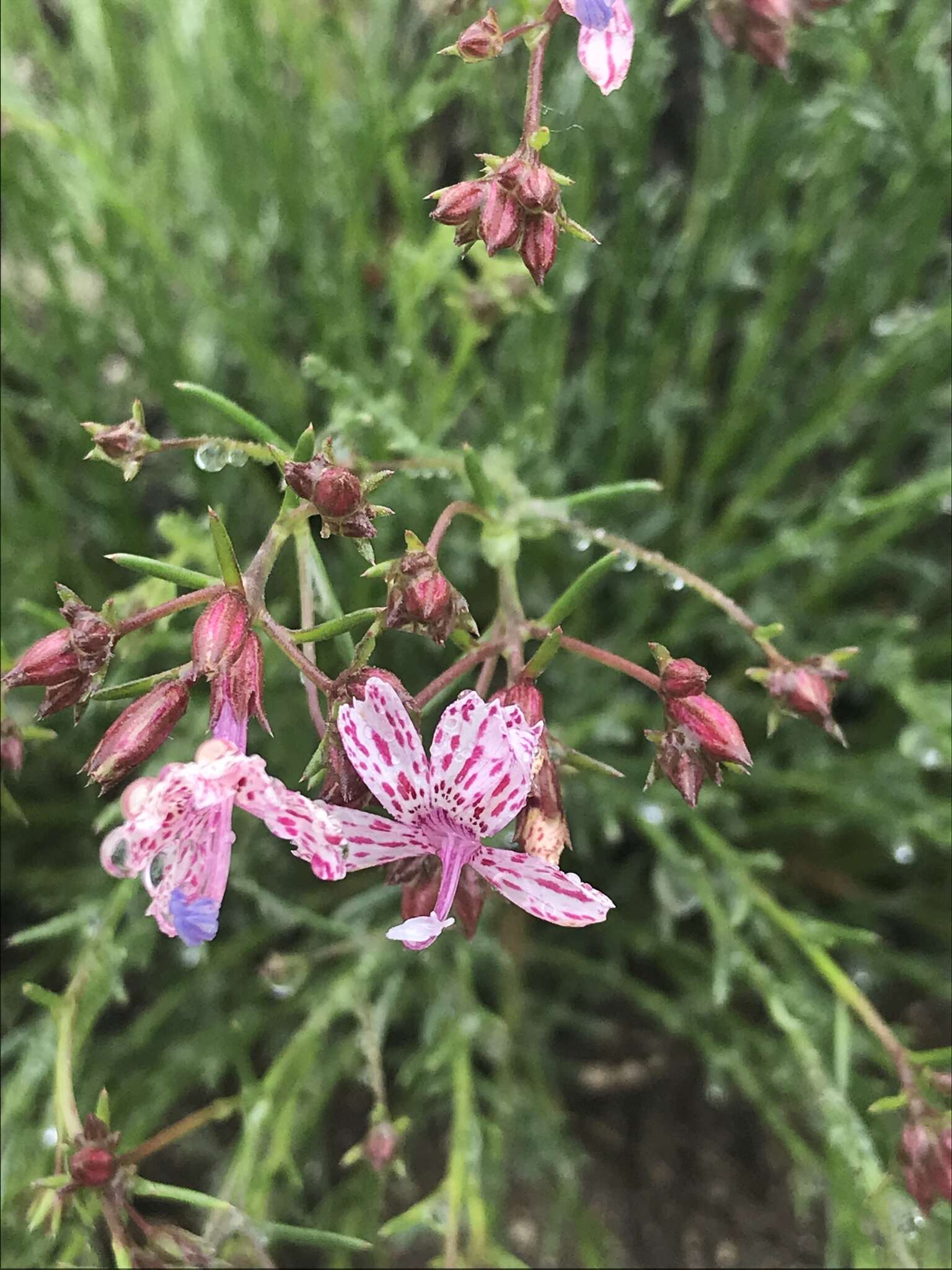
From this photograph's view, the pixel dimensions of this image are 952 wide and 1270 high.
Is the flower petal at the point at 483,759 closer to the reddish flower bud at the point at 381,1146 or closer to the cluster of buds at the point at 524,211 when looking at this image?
the cluster of buds at the point at 524,211

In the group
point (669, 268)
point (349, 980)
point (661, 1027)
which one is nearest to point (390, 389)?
point (669, 268)

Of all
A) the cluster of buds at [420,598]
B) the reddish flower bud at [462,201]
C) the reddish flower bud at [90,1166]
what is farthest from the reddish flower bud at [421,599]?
the reddish flower bud at [90,1166]

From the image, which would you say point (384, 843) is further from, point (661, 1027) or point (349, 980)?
point (661, 1027)

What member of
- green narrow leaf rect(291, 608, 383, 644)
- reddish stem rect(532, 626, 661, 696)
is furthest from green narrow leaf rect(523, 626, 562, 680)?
green narrow leaf rect(291, 608, 383, 644)

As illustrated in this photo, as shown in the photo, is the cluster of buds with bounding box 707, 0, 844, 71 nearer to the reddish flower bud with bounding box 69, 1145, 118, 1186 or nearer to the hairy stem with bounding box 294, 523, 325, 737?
the hairy stem with bounding box 294, 523, 325, 737

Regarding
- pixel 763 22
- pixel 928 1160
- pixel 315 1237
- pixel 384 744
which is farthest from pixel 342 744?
pixel 763 22

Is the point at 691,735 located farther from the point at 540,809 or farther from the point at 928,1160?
the point at 928,1160
